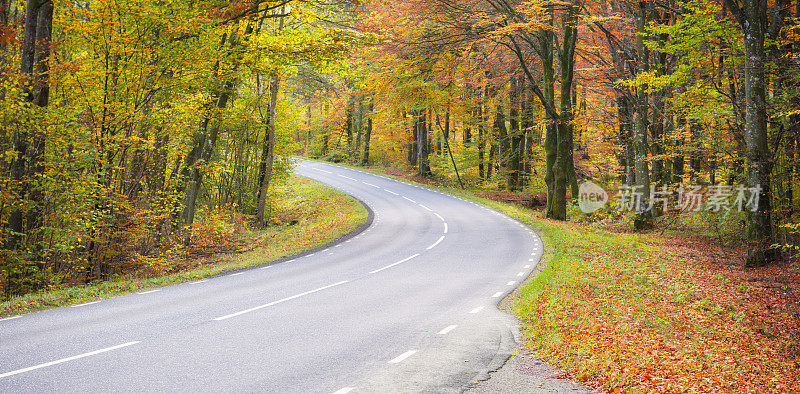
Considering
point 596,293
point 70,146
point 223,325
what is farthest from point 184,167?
point 596,293

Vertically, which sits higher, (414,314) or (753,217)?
(753,217)

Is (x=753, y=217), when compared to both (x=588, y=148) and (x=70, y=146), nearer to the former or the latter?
(x=70, y=146)

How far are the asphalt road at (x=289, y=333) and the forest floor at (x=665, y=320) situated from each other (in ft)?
3.10

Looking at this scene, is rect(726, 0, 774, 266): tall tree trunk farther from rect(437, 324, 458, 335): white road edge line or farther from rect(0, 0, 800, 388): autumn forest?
rect(437, 324, 458, 335): white road edge line

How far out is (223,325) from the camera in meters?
8.45

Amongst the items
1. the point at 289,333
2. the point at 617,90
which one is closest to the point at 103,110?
the point at 289,333

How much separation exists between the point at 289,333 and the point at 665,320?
20.6 ft

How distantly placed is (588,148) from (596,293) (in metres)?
24.8

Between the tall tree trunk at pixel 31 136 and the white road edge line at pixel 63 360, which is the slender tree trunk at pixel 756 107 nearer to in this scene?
the white road edge line at pixel 63 360

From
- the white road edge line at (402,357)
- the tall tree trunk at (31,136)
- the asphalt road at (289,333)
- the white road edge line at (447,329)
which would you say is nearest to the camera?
the asphalt road at (289,333)

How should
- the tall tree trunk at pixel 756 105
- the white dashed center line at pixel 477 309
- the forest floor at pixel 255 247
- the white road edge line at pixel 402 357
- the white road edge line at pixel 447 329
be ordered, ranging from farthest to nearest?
the tall tree trunk at pixel 756 105 < the forest floor at pixel 255 247 < the white dashed center line at pixel 477 309 < the white road edge line at pixel 447 329 < the white road edge line at pixel 402 357

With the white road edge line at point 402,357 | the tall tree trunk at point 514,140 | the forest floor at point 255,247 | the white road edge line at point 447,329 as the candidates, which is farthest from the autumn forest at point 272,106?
the white road edge line at point 402,357

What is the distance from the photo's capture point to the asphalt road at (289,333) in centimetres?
602

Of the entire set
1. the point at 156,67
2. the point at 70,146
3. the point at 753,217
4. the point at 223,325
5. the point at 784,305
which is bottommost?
the point at 223,325
